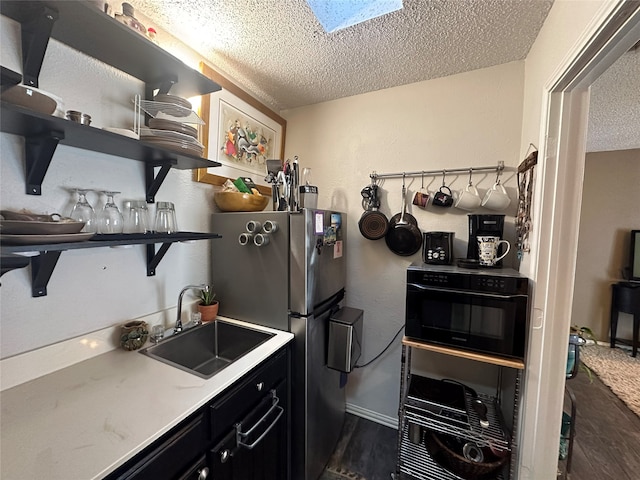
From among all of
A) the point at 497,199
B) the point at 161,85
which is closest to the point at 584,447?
the point at 497,199

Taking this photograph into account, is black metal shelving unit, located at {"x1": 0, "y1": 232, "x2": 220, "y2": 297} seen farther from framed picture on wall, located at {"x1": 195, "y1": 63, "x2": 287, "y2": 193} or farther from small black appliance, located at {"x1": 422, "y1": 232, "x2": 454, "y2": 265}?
small black appliance, located at {"x1": 422, "y1": 232, "x2": 454, "y2": 265}

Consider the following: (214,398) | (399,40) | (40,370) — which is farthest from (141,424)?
(399,40)

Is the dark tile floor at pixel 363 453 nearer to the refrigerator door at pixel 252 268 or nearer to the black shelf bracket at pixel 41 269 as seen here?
the refrigerator door at pixel 252 268

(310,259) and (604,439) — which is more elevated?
(310,259)

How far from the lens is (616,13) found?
2.17ft

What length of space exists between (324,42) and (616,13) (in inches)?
44.1

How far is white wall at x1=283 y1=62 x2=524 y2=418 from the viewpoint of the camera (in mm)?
1537

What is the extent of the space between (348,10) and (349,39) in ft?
0.53

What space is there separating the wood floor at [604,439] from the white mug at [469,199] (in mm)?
1613

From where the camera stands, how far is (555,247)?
3.40 feet

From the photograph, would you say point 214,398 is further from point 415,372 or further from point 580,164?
point 580,164

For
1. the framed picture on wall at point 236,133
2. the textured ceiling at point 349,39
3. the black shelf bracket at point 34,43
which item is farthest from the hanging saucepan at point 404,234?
the black shelf bracket at point 34,43

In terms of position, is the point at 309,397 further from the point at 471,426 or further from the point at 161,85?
the point at 161,85

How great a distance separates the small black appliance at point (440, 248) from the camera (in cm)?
148
